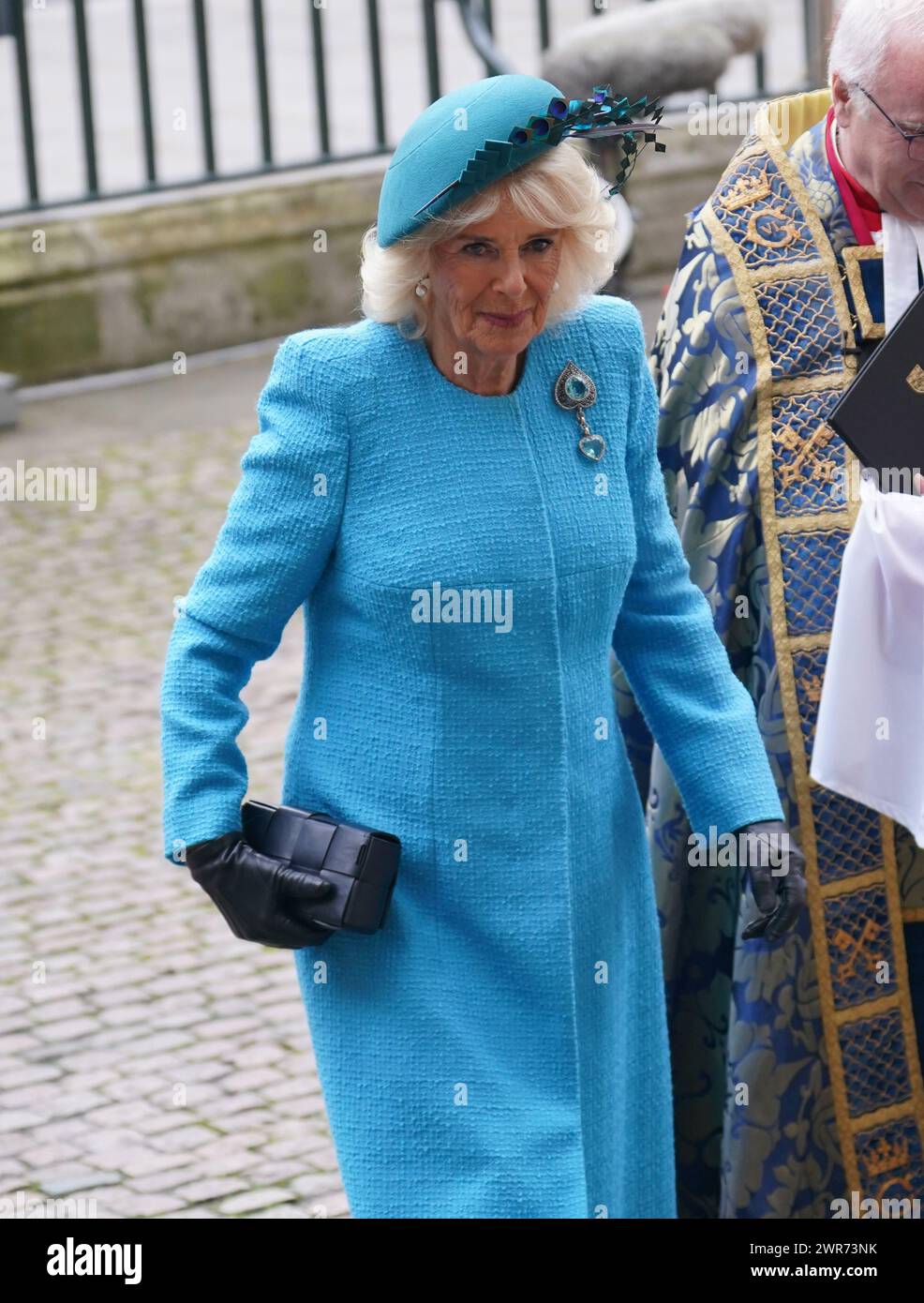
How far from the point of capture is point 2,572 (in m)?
8.05

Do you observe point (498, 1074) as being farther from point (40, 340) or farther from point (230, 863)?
point (40, 340)

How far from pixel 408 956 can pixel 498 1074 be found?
7.1 inches

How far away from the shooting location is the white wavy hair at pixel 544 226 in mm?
2809

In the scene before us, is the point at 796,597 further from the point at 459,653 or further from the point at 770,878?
the point at 459,653

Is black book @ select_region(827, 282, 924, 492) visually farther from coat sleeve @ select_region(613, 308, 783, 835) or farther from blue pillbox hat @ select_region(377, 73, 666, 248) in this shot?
blue pillbox hat @ select_region(377, 73, 666, 248)

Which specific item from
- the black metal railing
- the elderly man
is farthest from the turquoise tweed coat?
the black metal railing

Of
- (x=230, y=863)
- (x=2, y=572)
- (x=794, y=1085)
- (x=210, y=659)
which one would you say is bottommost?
(x=2, y=572)

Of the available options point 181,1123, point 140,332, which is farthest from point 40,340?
point 181,1123

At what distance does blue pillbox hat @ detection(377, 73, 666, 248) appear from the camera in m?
2.78

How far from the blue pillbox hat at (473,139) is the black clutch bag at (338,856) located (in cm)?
68

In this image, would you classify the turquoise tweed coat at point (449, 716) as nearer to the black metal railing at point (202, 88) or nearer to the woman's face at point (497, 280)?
the woman's face at point (497, 280)

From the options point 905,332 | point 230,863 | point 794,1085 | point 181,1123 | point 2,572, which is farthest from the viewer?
point 2,572

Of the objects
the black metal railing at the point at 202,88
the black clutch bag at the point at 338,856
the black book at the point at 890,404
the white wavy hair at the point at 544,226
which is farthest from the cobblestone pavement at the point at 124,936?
the black metal railing at the point at 202,88

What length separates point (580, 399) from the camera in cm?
303
